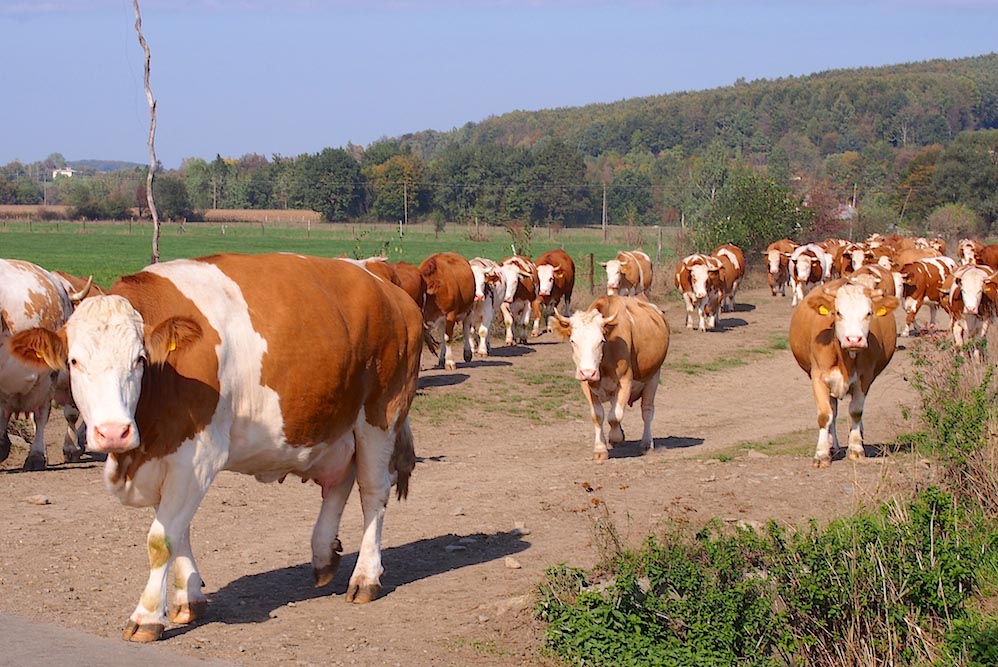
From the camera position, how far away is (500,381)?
2134 centimetres

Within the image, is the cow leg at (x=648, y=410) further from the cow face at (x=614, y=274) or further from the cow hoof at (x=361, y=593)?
the cow face at (x=614, y=274)

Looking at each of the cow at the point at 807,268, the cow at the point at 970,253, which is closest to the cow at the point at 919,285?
the cow at the point at 807,268

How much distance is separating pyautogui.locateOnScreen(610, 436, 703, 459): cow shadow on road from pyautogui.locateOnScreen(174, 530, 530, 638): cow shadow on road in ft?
16.4

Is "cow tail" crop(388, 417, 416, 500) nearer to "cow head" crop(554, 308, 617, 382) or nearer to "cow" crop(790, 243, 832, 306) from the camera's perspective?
"cow head" crop(554, 308, 617, 382)

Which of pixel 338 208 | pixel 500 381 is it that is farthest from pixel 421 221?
pixel 500 381

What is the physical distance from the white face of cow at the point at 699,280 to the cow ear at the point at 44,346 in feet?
76.1

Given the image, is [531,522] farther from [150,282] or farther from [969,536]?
[150,282]

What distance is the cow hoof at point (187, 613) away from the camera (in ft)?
24.9

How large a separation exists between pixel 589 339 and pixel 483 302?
1068cm

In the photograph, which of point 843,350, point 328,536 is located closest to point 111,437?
point 328,536

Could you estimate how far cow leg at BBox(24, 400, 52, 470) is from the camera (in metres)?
13.4

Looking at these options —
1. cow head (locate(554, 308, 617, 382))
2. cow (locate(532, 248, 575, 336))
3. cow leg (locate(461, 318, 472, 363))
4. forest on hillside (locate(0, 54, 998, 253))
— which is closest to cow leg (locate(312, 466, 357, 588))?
cow head (locate(554, 308, 617, 382))

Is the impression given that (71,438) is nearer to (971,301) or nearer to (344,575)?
(344,575)

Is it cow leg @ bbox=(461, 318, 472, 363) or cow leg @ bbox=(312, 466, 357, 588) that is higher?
cow leg @ bbox=(312, 466, 357, 588)
